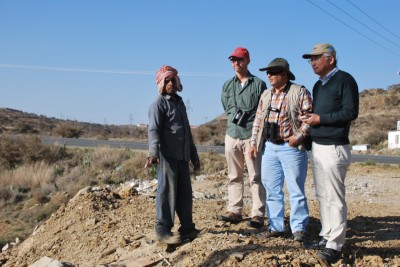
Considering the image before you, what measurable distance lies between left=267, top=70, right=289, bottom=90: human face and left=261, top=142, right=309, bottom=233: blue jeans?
25.2 inches


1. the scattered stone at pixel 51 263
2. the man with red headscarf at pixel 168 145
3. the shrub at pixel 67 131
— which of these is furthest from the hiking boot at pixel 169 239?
the shrub at pixel 67 131

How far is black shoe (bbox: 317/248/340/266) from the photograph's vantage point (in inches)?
171

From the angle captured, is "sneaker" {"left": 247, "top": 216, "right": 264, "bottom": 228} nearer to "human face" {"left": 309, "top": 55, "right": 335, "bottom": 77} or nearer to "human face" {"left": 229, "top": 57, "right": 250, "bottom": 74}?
"human face" {"left": 229, "top": 57, "right": 250, "bottom": 74}

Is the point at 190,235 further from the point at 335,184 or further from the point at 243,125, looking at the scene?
the point at 335,184

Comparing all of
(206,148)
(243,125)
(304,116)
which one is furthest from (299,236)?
(206,148)

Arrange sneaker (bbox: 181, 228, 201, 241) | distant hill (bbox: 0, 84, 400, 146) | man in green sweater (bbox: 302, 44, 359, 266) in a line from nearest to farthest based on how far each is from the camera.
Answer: man in green sweater (bbox: 302, 44, 359, 266), sneaker (bbox: 181, 228, 201, 241), distant hill (bbox: 0, 84, 400, 146)

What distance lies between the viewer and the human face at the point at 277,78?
4997mm

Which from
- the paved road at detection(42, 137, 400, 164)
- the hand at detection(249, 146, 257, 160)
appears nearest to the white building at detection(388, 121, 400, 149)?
the paved road at detection(42, 137, 400, 164)

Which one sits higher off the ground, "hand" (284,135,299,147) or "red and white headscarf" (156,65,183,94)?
"red and white headscarf" (156,65,183,94)

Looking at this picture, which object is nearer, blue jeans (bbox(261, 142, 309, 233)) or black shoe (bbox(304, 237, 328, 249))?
black shoe (bbox(304, 237, 328, 249))

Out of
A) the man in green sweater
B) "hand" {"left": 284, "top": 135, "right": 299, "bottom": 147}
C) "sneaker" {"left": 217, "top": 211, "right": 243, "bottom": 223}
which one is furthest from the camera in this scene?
"sneaker" {"left": 217, "top": 211, "right": 243, "bottom": 223}

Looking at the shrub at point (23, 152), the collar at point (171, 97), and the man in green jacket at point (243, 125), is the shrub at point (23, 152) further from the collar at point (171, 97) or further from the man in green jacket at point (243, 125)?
the collar at point (171, 97)

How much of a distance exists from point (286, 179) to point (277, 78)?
3.50ft

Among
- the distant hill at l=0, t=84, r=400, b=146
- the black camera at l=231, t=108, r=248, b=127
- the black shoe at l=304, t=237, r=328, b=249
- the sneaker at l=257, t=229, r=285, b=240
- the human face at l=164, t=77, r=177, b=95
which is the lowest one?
the black shoe at l=304, t=237, r=328, b=249
